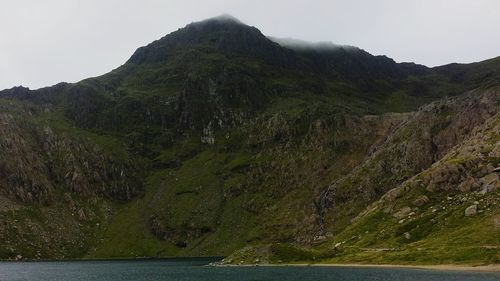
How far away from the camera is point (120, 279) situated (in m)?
163

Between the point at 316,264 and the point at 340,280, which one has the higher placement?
the point at 340,280

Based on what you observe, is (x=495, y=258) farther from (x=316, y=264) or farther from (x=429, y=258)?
(x=316, y=264)

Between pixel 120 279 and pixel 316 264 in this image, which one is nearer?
pixel 120 279

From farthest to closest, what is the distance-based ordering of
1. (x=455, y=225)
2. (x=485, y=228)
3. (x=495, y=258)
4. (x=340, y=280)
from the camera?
(x=455, y=225), (x=485, y=228), (x=495, y=258), (x=340, y=280)

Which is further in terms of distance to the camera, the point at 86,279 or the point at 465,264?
the point at 86,279

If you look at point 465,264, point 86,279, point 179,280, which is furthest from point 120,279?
point 465,264

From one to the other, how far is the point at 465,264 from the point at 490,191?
190 ft

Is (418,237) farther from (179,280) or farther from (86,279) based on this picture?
(86,279)

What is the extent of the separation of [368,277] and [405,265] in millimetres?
40395

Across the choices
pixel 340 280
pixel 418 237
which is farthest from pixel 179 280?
pixel 418 237

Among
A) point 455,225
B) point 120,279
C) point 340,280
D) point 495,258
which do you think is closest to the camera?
point 340,280

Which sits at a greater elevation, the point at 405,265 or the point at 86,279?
the point at 86,279

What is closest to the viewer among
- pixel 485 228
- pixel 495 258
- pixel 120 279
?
pixel 495 258

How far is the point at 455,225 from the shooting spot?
192 meters
